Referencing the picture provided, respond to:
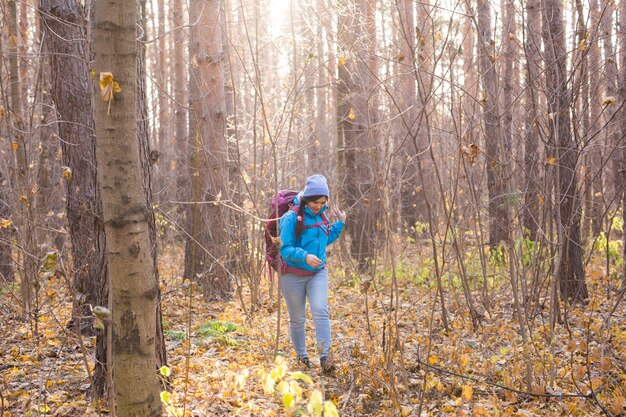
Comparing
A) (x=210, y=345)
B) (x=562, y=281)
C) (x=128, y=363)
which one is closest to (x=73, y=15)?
(x=210, y=345)

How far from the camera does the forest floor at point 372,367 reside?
12.3 ft

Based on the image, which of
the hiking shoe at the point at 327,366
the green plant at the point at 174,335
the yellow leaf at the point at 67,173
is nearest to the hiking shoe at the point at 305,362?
the hiking shoe at the point at 327,366

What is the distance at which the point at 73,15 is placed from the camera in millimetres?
5199

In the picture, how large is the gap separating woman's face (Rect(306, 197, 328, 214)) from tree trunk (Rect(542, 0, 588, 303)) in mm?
1826

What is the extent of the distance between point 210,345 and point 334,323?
1.61 metres

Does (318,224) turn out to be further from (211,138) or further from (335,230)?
(211,138)

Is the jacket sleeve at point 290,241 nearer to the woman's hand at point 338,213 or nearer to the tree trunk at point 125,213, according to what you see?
the woman's hand at point 338,213

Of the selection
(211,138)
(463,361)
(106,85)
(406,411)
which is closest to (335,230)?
(463,361)

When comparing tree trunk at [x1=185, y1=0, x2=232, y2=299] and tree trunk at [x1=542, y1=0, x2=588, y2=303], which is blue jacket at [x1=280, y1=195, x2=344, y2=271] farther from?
tree trunk at [x1=185, y1=0, x2=232, y2=299]

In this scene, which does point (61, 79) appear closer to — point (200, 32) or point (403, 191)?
point (200, 32)

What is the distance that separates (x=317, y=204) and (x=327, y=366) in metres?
1.33

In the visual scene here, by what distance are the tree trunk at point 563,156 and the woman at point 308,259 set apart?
1863 mm

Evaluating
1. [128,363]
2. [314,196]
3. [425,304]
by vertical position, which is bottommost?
[425,304]

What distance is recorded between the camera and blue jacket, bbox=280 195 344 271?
4.75 m
